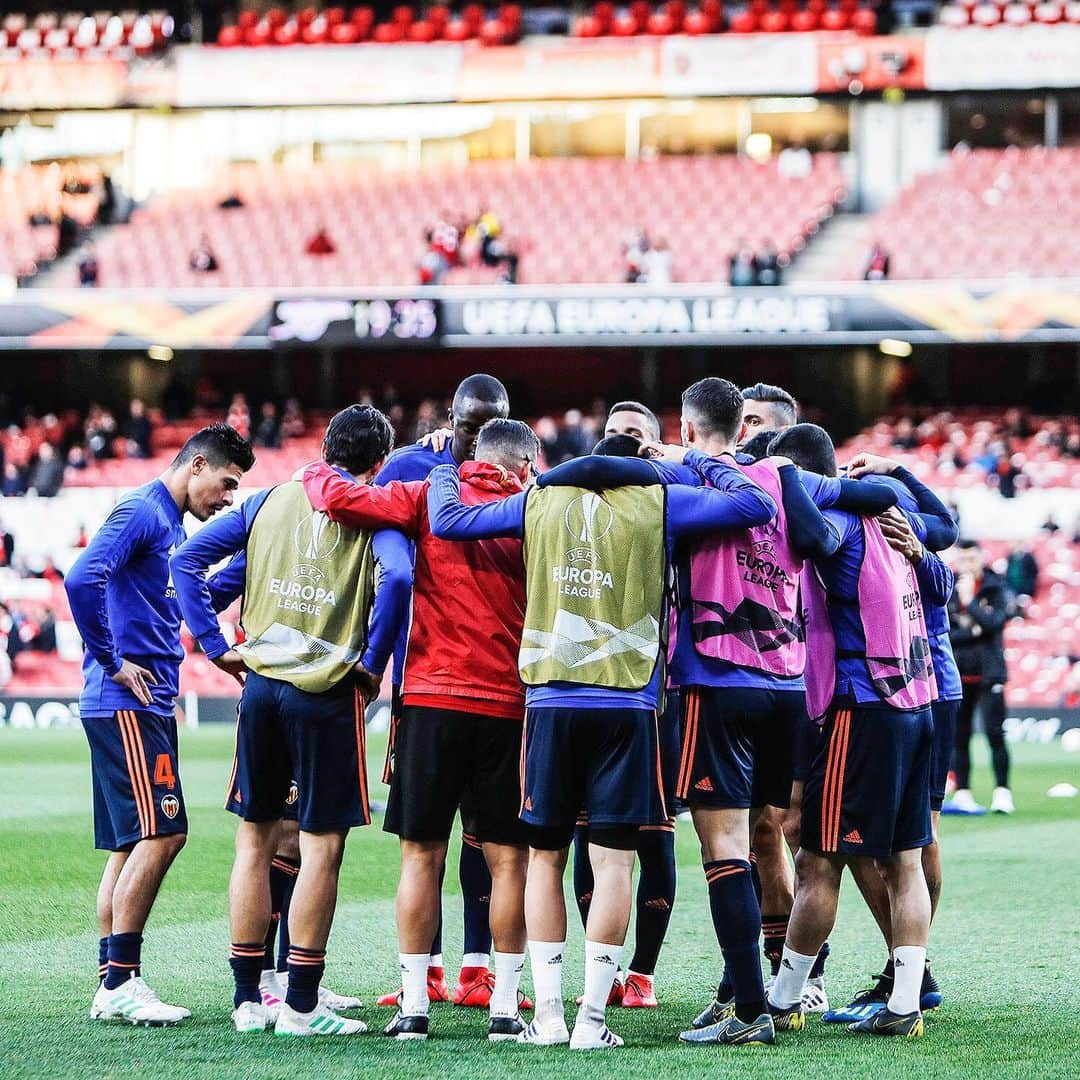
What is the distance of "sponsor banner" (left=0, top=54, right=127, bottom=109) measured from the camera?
124 ft

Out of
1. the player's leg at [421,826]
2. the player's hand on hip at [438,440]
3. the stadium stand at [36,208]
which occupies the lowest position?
the player's leg at [421,826]

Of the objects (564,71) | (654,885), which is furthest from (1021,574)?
(654,885)

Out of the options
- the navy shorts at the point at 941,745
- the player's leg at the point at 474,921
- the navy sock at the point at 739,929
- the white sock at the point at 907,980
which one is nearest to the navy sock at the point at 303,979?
the player's leg at the point at 474,921

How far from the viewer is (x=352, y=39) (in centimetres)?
3731

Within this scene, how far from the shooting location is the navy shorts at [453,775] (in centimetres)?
586

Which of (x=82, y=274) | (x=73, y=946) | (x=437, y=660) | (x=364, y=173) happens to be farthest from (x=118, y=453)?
(x=437, y=660)

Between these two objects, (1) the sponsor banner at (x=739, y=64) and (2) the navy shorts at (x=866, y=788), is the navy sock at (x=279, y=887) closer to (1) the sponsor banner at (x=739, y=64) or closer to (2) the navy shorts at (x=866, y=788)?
(2) the navy shorts at (x=866, y=788)

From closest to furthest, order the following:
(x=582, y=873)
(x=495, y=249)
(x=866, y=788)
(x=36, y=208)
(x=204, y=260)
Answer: (x=866, y=788)
(x=582, y=873)
(x=495, y=249)
(x=204, y=260)
(x=36, y=208)

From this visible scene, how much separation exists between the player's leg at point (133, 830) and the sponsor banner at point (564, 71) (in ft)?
104

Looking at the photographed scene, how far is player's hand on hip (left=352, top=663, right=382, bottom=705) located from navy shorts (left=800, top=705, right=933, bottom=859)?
1.56 metres

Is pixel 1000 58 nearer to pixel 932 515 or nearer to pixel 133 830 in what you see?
pixel 932 515

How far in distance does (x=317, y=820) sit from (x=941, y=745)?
8.32 ft

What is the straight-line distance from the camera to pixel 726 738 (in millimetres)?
5828

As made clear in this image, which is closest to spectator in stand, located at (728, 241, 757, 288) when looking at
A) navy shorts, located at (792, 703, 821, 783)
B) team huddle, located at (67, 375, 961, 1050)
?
navy shorts, located at (792, 703, 821, 783)
